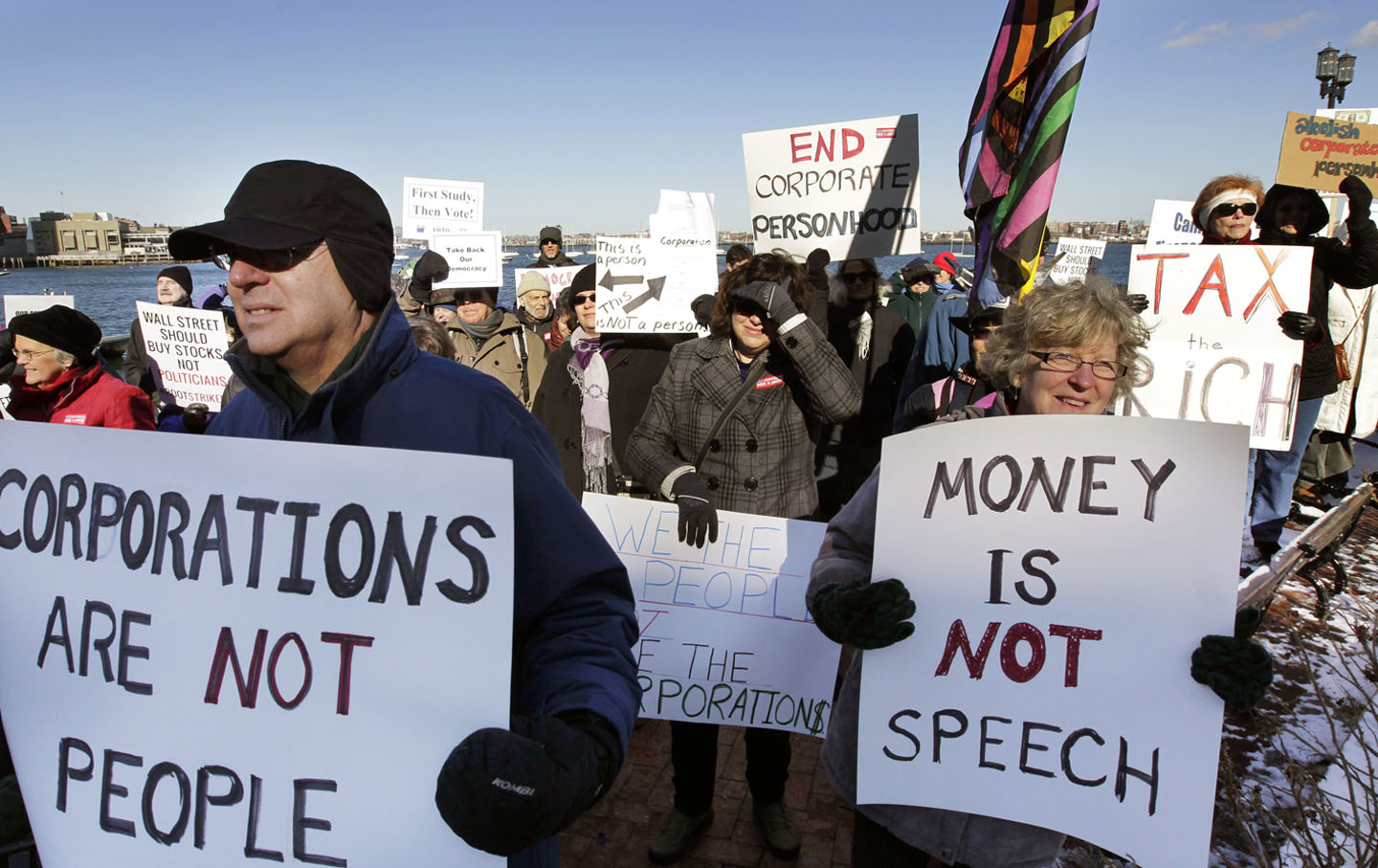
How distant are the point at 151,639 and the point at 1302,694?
4617 millimetres

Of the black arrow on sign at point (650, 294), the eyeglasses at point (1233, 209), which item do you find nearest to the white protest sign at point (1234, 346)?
the eyeglasses at point (1233, 209)

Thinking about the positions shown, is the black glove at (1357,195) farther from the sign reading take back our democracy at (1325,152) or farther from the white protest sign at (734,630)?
the white protest sign at (734,630)

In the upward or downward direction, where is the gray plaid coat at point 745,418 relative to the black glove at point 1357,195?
downward

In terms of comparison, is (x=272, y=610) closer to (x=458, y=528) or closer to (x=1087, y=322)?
(x=458, y=528)

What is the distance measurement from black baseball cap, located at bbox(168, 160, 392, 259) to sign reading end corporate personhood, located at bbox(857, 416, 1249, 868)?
1.19m

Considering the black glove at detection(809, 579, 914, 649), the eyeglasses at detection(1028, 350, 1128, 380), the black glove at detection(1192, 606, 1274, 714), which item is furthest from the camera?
the eyeglasses at detection(1028, 350, 1128, 380)

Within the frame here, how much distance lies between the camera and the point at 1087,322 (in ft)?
6.75

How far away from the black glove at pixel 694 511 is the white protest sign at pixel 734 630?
0.06 m

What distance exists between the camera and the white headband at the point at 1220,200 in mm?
4758

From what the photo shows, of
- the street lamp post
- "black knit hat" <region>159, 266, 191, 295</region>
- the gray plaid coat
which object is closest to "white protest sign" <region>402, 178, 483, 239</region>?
"black knit hat" <region>159, 266, 191, 295</region>

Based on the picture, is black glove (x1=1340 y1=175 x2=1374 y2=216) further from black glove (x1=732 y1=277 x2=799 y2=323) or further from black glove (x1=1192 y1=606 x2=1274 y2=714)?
black glove (x1=1192 y1=606 x2=1274 y2=714)

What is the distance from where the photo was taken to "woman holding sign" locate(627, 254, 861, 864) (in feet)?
10.7

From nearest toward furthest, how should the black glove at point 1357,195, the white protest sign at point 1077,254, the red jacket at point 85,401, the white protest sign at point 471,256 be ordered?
1. the red jacket at point 85,401
2. the black glove at point 1357,195
3. the white protest sign at point 471,256
4. the white protest sign at point 1077,254

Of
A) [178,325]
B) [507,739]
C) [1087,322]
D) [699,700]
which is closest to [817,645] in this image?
[699,700]
